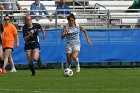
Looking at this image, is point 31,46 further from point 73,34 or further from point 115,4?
point 115,4

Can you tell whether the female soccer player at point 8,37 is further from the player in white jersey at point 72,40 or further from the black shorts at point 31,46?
the player in white jersey at point 72,40

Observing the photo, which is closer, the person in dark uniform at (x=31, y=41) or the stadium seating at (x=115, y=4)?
the person in dark uniform at (x=31, y=41)

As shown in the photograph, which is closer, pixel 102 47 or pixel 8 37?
pixel 8 37

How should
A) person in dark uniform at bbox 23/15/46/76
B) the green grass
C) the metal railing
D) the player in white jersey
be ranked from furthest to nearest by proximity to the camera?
the metal railing, the player in white jersey, person in dark uniform at bbox 23/15/46/76, the green grass

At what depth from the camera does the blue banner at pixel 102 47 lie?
85.9 ft

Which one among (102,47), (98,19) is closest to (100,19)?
(98,19)

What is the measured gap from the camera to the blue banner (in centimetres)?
2619

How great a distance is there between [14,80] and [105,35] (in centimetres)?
842

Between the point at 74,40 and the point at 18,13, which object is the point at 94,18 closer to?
the point at 18,13

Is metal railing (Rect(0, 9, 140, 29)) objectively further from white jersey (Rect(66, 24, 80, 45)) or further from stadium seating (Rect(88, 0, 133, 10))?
stadium seating (Rect(88, 0, 133, 10))

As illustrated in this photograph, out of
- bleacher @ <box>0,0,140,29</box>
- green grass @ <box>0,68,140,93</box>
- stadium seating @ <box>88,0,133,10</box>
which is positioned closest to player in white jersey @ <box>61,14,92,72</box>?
green grass @ <box>0,68,140,93</box>

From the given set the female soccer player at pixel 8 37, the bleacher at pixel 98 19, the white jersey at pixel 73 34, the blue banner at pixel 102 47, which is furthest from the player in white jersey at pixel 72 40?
the bleacher at pixel 98 19

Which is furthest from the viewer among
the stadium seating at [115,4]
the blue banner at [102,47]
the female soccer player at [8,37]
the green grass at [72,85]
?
the stadium seating at [115,4]

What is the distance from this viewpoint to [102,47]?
26.4 m
